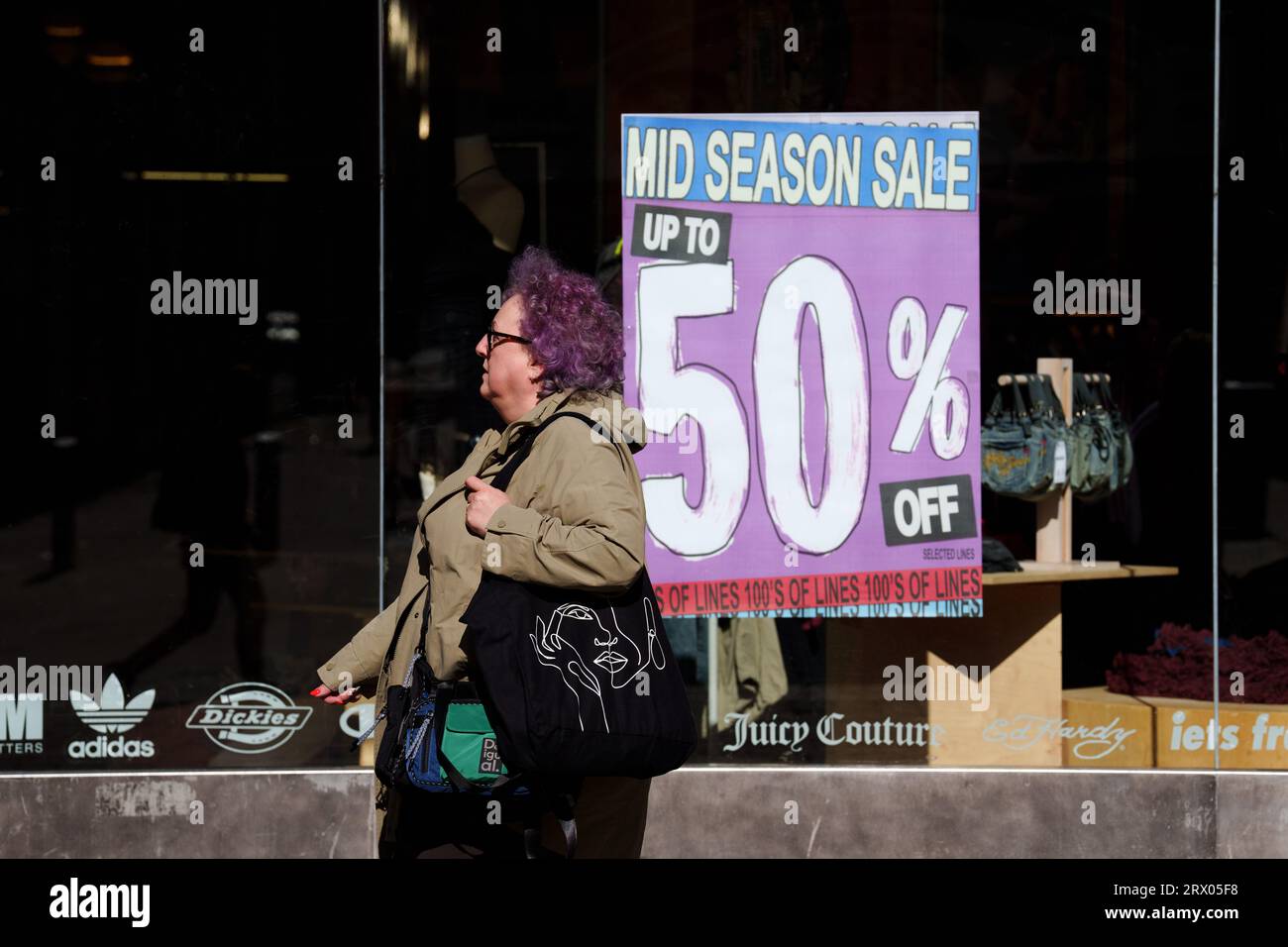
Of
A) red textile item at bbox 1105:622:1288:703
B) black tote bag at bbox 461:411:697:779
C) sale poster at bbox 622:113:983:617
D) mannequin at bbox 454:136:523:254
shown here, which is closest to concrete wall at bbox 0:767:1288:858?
red textile item at bbox 1105:622:1288:703

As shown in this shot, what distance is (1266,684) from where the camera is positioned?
643 centimetres

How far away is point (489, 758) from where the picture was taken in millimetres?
3438

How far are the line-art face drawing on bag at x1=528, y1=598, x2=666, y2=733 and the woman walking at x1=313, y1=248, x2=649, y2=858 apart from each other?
0.27ft

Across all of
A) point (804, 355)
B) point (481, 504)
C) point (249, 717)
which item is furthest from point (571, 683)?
point (249, 717)

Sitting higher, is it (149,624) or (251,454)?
(251,454)

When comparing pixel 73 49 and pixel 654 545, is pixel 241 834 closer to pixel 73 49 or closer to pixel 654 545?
pixel 654 545

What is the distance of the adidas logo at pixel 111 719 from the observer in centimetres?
625

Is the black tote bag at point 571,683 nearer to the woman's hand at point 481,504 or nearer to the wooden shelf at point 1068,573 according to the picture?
the woman's hand at point 481,504

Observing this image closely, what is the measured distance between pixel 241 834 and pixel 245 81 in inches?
123

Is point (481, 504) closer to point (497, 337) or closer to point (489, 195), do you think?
point (497, 337)

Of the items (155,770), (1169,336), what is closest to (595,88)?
(1169,336)

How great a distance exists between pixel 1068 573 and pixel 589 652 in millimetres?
3611

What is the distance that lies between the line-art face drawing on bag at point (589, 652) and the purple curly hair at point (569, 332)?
617mm

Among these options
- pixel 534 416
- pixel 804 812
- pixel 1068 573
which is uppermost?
pixel 534 416
